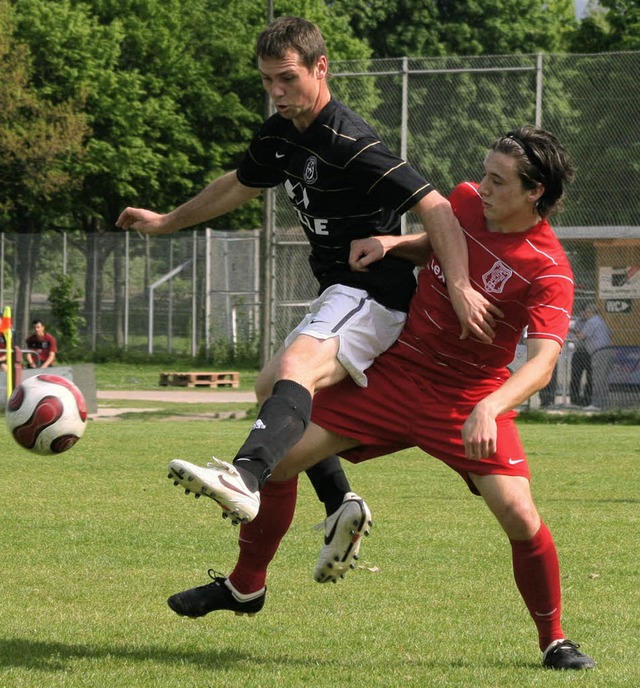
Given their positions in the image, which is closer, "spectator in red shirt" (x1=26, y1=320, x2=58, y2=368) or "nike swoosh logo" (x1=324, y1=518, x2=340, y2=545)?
"nike swoosh logo" (x1=324, y1=518, x2=340, y2=545)

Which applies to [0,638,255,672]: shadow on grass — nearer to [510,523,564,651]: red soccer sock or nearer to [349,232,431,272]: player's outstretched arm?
[510,523,564,651]: red soccer sock

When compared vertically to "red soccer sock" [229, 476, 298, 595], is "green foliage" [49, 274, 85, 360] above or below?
below

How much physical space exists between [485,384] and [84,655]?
6.32ft

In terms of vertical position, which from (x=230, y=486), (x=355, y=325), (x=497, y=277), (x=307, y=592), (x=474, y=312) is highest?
(x=497, y=277)

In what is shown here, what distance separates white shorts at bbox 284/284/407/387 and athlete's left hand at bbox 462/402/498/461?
0.71 metres

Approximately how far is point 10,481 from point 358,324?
662 cm

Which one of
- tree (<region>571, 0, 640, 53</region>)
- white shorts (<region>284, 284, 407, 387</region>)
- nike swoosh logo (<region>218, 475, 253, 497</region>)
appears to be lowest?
nike swoosh logo (<region>218, 475, 253, 497</region>)

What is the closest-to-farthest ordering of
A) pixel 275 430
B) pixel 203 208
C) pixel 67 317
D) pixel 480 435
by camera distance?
1. pixel 480 435
2. pixel 275 430
3. pixel 203 208
4. pixel 67 317

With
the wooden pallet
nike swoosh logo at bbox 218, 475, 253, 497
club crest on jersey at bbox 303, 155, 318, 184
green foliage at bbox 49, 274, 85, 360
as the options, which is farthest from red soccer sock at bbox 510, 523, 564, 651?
green foliage at bbox 49, 274, 85, 360

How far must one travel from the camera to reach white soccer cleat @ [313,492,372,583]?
549 cm

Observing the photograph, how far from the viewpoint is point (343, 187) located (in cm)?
528

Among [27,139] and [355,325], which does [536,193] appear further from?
[27,139]

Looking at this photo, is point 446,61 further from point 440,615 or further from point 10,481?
point 440,615

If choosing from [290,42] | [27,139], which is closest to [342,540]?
[290,42]
